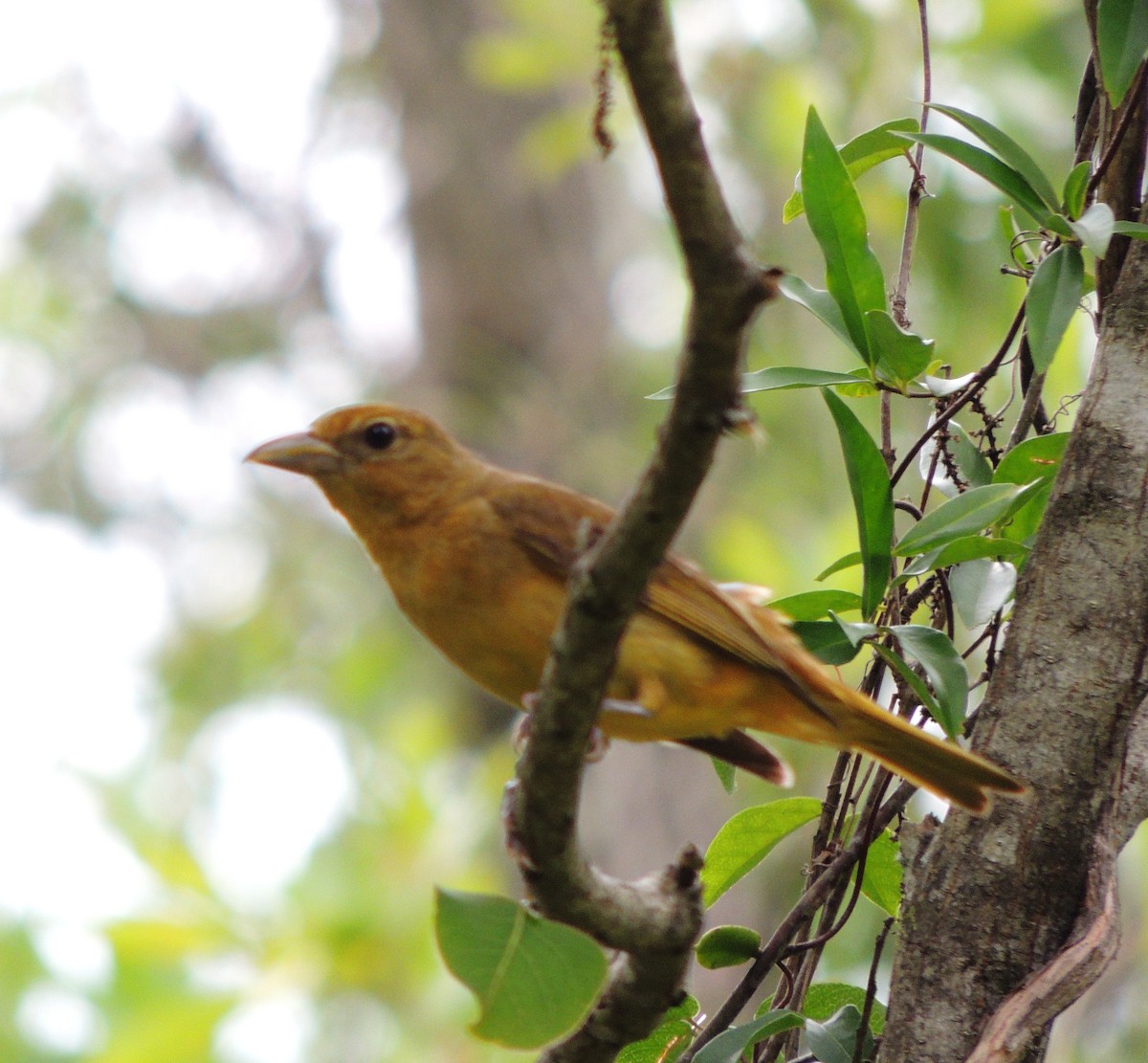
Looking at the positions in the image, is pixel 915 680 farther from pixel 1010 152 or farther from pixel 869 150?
pixel 869 150

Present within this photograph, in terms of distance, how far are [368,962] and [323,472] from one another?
3.00m

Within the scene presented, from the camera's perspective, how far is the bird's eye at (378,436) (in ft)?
10.8

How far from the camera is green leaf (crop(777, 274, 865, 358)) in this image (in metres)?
2.60

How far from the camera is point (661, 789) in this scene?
7.60 m

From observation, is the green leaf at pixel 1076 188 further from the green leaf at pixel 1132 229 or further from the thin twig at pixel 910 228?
the thin twig at pixel 910 228

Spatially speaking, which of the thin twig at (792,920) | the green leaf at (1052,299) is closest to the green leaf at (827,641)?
the thin twig at (792,920)

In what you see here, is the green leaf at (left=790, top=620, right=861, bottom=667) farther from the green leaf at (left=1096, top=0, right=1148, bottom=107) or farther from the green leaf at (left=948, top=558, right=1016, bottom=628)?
the green leaf at (left=1096, top=0, right=1148, bottom=107)

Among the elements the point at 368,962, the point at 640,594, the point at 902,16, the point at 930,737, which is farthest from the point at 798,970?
the point at 902,16

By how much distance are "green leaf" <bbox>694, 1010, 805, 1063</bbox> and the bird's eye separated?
60.8 inches

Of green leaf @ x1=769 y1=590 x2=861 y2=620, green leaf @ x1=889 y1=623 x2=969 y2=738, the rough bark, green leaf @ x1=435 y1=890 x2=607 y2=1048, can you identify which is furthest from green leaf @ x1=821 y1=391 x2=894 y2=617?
green leaf @ x1=435 y1=890 x2=607 y2=1048

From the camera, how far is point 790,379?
2557 millimetres

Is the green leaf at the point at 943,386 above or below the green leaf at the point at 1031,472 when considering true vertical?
above

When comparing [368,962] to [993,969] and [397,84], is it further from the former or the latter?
[397,84]

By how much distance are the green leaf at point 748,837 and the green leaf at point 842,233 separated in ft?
2.76
